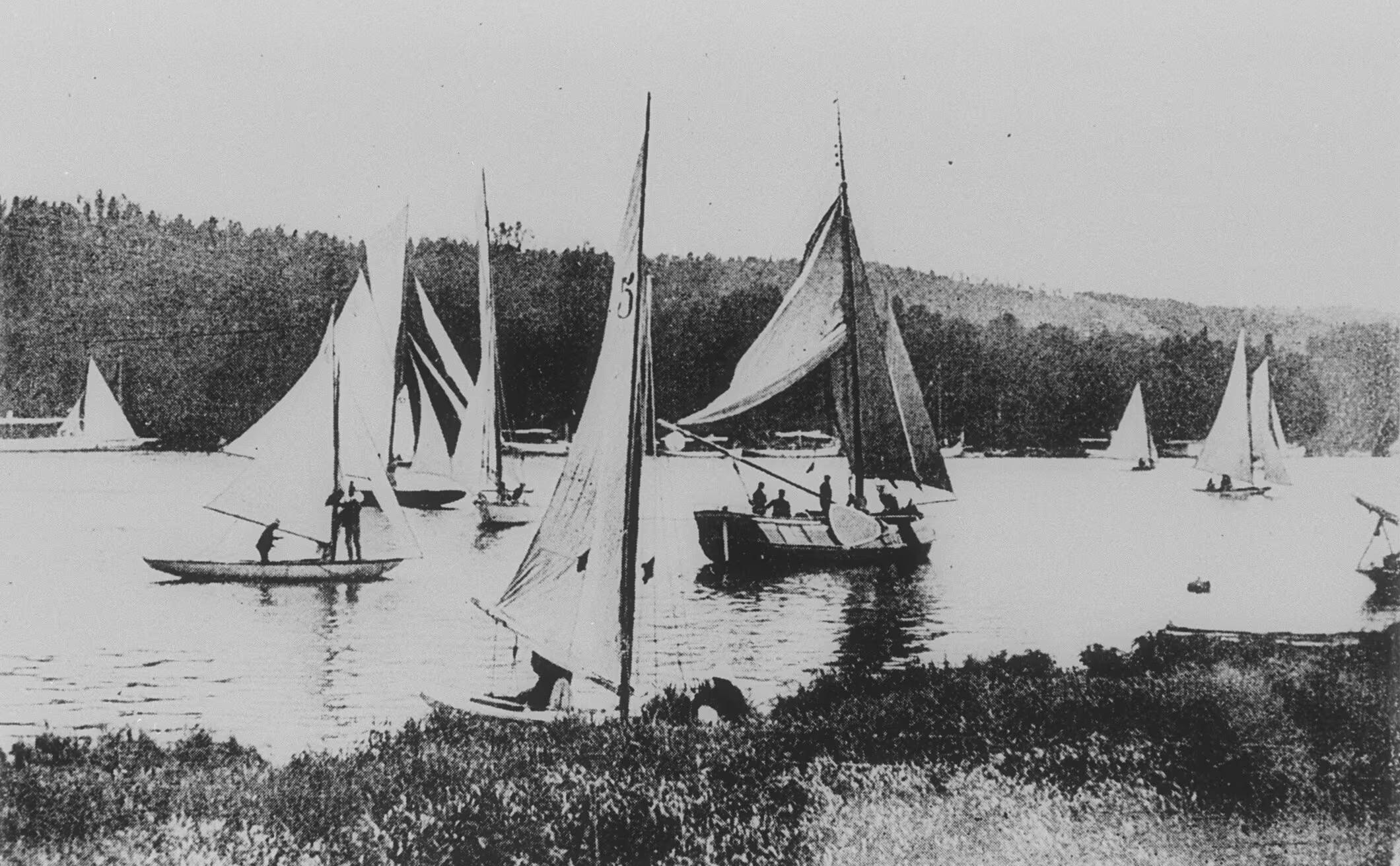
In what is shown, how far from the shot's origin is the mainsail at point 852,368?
9359 mm

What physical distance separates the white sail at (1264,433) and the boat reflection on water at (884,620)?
2.82 meters

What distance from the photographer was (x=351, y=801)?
21.4 feet

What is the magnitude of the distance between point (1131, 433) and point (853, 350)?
2.75 m

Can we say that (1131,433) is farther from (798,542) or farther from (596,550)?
(596,550)

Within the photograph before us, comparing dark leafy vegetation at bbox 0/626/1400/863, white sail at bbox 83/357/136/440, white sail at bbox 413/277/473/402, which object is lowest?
dark leafy vegetation at bbox 0/626/1400/863

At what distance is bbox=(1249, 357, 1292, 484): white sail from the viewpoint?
8898 millimetres

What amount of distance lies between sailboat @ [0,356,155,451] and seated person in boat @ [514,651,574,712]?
Result: 357cm

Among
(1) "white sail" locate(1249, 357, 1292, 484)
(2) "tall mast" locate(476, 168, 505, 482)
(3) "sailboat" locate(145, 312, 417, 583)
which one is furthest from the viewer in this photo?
(1) "white sail" locate(1249, 357, 1292, 484)

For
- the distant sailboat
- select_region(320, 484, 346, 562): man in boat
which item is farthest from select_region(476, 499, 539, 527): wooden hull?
the distant sailboat

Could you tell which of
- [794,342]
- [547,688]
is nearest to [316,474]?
[547,688]

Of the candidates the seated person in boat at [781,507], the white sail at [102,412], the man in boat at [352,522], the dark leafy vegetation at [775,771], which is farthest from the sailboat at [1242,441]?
the white sail at [102,412]

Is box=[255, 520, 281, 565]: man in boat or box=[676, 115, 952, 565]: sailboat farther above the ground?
box=[676, 115, 952, 565]: sailboat

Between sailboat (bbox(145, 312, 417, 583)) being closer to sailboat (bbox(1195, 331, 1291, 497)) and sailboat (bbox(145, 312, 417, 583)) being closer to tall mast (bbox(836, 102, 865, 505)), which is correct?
tall mast (bbox(836, 102, 865, 505))

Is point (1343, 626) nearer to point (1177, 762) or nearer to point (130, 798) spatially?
point (1177, 762)
